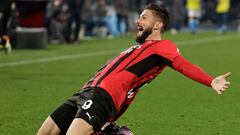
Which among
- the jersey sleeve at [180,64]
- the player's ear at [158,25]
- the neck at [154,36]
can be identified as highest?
the player's ear at [158,25]

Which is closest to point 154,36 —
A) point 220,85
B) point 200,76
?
point 200,76

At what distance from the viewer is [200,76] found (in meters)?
5.69

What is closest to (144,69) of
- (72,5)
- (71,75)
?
(71,75)

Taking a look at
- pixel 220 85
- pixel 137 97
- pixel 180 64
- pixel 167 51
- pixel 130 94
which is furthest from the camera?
pixel 137 97

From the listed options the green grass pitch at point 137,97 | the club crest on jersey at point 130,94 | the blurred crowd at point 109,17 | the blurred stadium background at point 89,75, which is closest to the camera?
the club crest on jersey at point 130,94

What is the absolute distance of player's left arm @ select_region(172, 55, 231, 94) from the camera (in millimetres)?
5602

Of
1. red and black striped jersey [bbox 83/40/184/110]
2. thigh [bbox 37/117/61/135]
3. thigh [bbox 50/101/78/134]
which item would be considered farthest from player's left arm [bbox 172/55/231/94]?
thigh [bbox 37/117/61/135]

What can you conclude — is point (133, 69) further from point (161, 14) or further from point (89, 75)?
point (89, 75)

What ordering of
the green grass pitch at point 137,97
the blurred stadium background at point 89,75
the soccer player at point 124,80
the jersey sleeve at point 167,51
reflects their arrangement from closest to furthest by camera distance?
1. the soccer player at point 124,80
2. the jersey sleeve at point 167,51
3. the green grass pitch at point 137,97
4. the blurred stadium background at point 89,75

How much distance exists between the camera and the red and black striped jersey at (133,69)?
5.91 metres

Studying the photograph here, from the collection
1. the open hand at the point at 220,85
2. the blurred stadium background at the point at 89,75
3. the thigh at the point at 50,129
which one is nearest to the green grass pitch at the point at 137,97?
the blurred stadium background at the point at 89,75

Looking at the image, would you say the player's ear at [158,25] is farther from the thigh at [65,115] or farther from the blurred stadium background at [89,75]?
the blurred stadium background at [89,75]

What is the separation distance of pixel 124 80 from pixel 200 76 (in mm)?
643

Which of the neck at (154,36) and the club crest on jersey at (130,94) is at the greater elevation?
the neck at (154,36)
